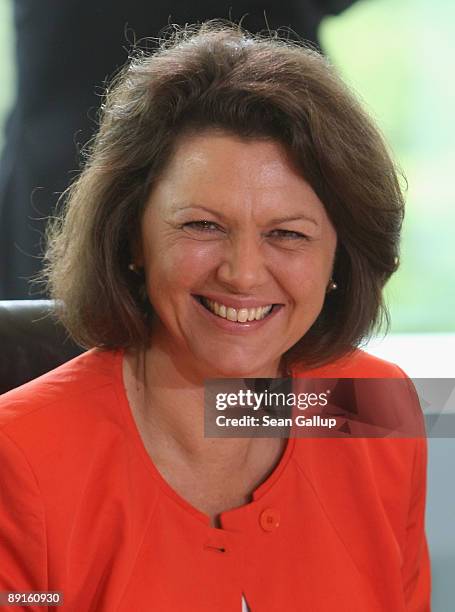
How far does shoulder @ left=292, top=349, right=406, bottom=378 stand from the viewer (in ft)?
4.23

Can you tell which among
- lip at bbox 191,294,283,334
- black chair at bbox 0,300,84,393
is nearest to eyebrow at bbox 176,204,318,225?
lip at bbox 191,294,283,334

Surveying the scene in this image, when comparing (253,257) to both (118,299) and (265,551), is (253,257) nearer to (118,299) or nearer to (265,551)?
(118,299)

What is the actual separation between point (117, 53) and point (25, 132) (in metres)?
0.29

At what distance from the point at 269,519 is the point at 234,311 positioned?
256 millimetres

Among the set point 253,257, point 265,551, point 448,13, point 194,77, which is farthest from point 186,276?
point 448,13

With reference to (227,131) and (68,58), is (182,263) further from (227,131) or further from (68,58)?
(68,58)

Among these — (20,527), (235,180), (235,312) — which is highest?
(235,180)

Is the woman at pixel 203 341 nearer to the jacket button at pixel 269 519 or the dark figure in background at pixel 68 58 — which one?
the jacket button at pixel 269 519

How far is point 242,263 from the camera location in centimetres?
102

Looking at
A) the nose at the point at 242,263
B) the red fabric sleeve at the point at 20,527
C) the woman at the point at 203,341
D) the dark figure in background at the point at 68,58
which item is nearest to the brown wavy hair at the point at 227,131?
the woman at the point at 203,341

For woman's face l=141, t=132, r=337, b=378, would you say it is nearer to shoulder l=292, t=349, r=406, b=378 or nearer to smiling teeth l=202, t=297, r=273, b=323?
smiling teeth l=202, t=297, r=273, b=323

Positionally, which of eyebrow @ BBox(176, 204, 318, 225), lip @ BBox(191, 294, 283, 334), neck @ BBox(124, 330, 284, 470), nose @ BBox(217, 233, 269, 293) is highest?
eyebrow @ BBox(176, 204, 318, 225)
